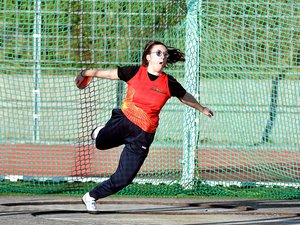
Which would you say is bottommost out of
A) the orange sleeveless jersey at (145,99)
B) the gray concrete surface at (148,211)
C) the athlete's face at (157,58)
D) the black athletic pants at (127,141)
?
the gray concrete surface at (148,211)

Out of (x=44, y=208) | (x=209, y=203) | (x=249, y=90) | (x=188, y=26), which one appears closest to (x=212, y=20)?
(x=188, y=26)

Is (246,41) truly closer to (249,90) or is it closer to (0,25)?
(249,90)

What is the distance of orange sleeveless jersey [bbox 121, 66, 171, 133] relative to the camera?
8883mm

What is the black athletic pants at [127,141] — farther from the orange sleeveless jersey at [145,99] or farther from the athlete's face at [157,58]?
the athlete's face at [157,58]

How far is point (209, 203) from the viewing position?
11234 millimetres

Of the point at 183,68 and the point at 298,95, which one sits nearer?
the point at 183,68

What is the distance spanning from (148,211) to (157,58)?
214 centimetres

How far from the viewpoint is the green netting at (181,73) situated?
499 inches

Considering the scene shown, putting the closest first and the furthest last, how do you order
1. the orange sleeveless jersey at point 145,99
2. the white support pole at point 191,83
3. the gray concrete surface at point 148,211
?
the orange sleeveless jersey at point 145,99, the gray concrete surface at point 148,211, the white support pole at point 191,83

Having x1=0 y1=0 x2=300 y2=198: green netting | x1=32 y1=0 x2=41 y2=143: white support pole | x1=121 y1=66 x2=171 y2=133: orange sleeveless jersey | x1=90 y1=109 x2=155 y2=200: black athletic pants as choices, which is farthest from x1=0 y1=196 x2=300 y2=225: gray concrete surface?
x1=32 y1=0 x2=41 y2=143: white support pole

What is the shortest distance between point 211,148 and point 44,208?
595 centimetres

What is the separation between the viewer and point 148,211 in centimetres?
1024

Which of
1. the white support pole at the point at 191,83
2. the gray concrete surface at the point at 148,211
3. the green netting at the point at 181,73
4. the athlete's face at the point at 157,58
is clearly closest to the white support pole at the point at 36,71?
the green netting at the point at 181,73

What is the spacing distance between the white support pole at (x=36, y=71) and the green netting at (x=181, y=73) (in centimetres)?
2
